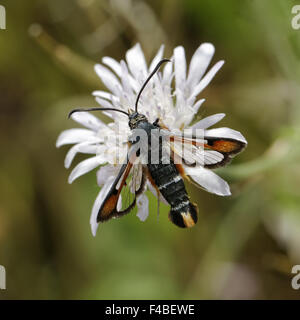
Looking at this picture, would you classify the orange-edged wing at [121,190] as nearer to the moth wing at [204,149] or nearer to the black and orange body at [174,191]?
the black and orange body at [174,191]

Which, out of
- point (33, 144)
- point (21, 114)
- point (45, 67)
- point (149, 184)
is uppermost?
point (45, 67)

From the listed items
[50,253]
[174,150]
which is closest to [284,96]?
[174,150]

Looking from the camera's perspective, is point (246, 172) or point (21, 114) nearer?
point (246, 172)

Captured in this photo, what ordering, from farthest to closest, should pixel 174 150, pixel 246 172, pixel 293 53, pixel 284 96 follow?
pixel 284 96 < pixel 293 53 < pixel 246 172 < pixel 174 150

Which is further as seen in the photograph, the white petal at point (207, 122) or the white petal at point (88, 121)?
the white petal at point (88, 121)

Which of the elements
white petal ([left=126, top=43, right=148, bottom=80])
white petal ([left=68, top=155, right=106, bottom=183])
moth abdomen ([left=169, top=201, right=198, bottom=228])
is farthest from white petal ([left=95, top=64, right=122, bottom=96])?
moth abdomen ([left=169, top=201, right=198, bottom=228])

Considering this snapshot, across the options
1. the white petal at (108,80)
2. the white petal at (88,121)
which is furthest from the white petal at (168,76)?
the white petal at (88,121)

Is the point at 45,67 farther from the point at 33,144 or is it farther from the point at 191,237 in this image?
the point at 191,237
